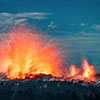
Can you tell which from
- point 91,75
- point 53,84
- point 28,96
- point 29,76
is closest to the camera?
point 28,96

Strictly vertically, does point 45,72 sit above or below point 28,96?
above

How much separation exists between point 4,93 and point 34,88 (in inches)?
575

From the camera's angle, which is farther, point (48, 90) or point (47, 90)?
point (48, 90)

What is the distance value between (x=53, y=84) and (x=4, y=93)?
80.4 ft

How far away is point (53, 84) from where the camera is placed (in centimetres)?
12412

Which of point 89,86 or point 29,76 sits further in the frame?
point 29,76

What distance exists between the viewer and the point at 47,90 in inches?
4668

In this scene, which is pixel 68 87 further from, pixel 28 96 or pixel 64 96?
pixel 28 96

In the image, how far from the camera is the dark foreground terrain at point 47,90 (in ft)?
378

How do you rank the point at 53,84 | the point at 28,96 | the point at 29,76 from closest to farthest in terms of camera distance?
the point at 28,96 → the point at 53,84 → the point at 29,76

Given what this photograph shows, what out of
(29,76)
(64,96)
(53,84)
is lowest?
(64,96)

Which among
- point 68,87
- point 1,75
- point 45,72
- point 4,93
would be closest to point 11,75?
point 1,75

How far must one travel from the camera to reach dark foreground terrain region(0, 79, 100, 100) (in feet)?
378

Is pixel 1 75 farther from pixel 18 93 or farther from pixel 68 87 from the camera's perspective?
pixel 68 87
